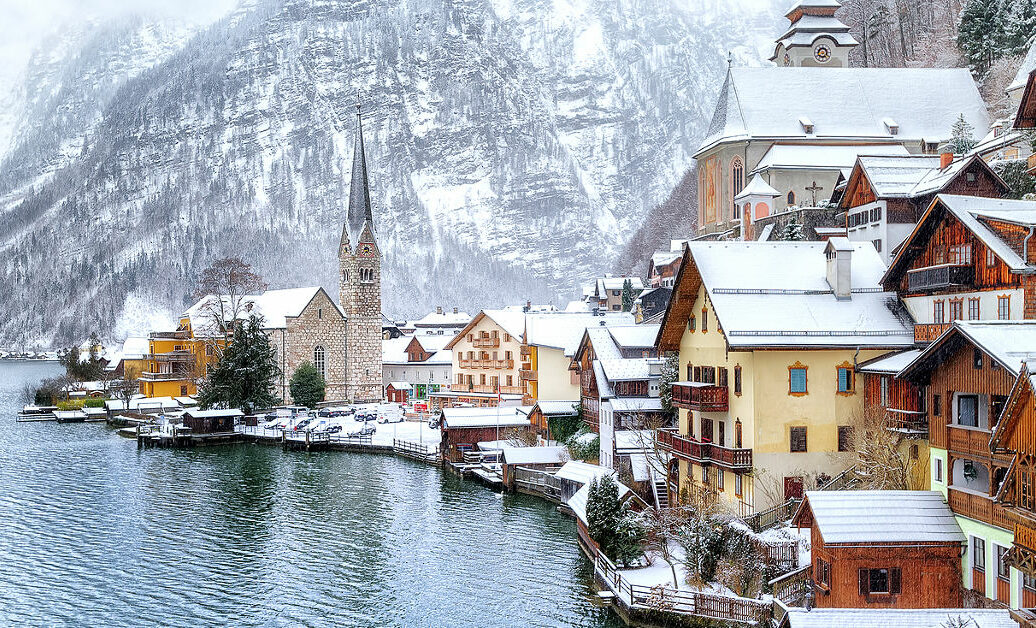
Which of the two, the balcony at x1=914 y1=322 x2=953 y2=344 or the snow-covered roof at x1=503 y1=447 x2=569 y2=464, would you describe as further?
the snow-covered roof at x1=503 y1=447 x2=569 y2=464

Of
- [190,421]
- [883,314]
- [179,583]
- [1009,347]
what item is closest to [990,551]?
[1009,347]

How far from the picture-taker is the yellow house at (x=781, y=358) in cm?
3541

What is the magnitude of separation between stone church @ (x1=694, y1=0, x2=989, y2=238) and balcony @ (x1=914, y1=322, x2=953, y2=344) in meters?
37.1

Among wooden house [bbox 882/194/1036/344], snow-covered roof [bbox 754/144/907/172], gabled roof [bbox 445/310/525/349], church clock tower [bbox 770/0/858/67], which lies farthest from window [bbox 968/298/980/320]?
church clock tower [bbox 770/0/858/67]

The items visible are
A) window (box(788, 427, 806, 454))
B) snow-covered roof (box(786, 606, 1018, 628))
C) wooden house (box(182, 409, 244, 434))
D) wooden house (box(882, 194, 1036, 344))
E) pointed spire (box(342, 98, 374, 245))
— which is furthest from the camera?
pointed spire (box(342, 98, 374, 245))

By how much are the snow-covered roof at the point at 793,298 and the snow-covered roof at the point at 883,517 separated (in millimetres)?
8670

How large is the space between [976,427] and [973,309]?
269 inches

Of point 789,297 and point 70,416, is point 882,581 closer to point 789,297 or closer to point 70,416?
point 789,297

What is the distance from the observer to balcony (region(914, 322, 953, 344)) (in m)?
33.5

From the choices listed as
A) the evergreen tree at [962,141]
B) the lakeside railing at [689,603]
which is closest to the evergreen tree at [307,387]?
the evergreen tree at [962,141]

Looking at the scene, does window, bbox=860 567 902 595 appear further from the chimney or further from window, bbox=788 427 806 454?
the chimney

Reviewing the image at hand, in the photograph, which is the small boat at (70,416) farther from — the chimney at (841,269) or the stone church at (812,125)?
the chimney at (841,269)

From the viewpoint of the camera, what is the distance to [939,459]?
1083 inches

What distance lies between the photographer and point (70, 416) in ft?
309
